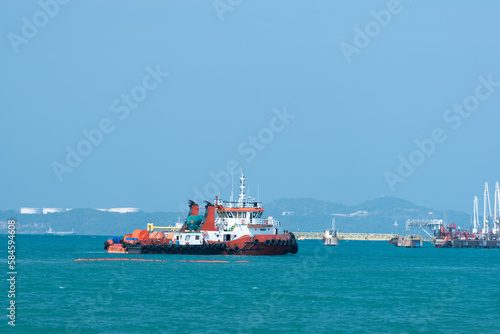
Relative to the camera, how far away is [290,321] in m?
43.8

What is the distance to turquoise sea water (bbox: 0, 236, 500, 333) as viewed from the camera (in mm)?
42250

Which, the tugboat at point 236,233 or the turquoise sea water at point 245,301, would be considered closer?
the turquoise sea water at point 245,301

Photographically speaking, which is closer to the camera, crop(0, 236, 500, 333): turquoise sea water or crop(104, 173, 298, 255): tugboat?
crop(0, 236, 500, 333): turquoise sea water

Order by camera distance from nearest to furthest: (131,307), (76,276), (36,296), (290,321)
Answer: (290,321) → (131,307) → (36,296) → (76,276)

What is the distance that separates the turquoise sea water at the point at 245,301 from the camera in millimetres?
42250

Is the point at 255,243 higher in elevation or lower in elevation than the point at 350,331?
higher

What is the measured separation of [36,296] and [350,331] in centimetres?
2292

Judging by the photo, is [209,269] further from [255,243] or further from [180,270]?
[255,243]

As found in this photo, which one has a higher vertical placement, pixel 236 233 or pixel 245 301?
pixel 236 233

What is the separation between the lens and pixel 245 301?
52406 millimetres

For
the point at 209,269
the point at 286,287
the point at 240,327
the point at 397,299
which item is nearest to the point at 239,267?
the point at 209,269

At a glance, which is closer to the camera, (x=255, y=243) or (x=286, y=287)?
(x=286, y=287)

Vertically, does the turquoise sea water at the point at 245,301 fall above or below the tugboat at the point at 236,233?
below

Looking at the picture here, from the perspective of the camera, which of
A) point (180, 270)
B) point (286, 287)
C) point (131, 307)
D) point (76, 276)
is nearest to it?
point (131, 307)
